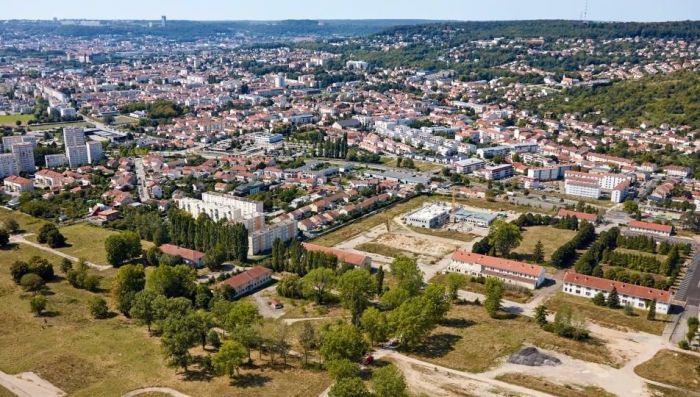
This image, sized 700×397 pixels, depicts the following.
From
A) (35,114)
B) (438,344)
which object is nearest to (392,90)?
(35,114)

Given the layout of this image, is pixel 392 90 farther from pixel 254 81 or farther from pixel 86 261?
pixel 86 261

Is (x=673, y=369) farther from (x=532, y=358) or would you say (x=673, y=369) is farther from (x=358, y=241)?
(x=358, y=241)

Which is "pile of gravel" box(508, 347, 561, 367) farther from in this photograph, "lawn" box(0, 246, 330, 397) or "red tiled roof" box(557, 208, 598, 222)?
"red tiled roof" box(557, 208, 598, 222)

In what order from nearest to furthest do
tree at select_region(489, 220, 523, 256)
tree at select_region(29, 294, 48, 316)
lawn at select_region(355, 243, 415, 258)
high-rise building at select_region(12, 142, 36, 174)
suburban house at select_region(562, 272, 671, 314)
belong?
tree at select_region(29, 294, 48, 316) → suburban house at select_region(562, 272, 671, 314) → tree at select_region(489, 220, 523, 256) → lawn at select_region(355, 243, 415, 258) → high-rise building at select_region(12, 142, 36, 174)

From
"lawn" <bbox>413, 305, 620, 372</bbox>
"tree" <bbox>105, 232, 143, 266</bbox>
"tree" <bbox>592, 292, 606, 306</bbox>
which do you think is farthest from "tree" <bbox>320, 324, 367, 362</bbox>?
"tree" <bbox>105, 232, 143, 266</bbox>

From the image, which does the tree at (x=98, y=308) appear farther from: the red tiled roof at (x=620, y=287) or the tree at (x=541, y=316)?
the red tiled roof at (x=620, y=287)

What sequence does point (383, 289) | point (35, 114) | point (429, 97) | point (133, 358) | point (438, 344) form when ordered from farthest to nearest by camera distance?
point (429, 97), point (35, 114), point (383, 289), point (438, 344), point (133, 358)
